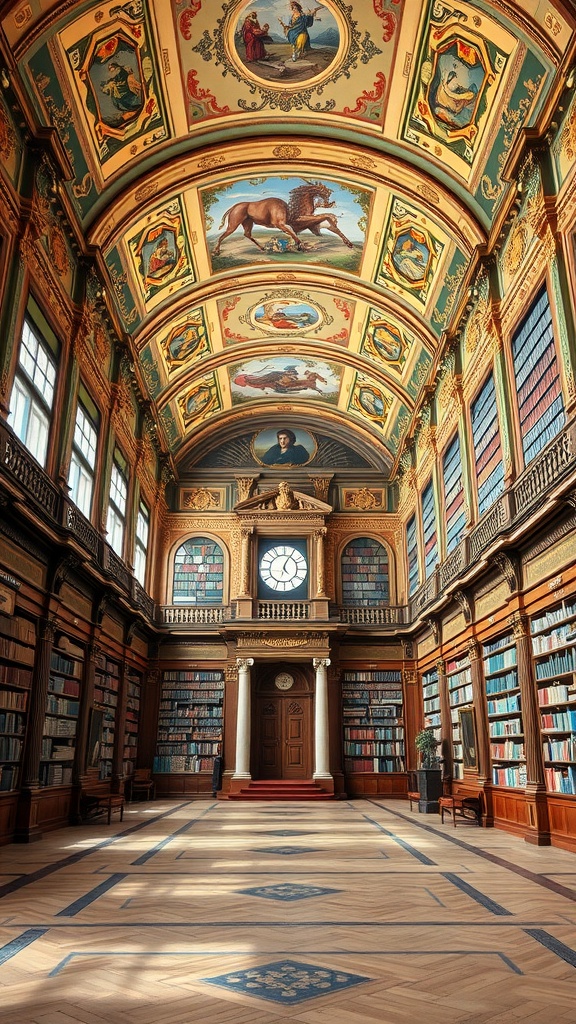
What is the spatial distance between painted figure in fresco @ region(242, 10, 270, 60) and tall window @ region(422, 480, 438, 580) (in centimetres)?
875

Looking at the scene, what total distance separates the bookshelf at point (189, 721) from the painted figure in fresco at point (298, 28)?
43.1 feet

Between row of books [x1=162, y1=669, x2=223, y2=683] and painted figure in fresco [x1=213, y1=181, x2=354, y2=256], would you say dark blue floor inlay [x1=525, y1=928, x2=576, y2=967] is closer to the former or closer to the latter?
painted figure in fresco [x1=213, y1=181, x2=354, y2=256]

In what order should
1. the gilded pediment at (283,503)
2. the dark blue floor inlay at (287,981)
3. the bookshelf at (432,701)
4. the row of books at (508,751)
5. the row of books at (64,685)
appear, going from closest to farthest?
→ the dark blue floor inlay at (287,981), the row of books at (508,751), the row of books at (64,685), the bookshelf at (432,701), the gilded pediment at (283,503)

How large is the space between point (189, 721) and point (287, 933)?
46.4ft

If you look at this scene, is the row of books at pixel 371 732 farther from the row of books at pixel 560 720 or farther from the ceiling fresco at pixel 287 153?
the row of books at pixel 560 720

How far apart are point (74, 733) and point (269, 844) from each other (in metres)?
4.05

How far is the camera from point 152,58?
407 inches

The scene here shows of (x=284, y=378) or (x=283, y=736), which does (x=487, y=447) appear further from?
(x=283, y=736)

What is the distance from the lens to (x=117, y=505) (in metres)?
15.4

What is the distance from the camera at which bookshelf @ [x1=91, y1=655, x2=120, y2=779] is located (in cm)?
1337

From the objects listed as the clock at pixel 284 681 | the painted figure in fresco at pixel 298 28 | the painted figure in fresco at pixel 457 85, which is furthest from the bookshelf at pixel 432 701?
the painted figure in fresco at pixel 298 28

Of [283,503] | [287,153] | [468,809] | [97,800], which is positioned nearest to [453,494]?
[468,809]

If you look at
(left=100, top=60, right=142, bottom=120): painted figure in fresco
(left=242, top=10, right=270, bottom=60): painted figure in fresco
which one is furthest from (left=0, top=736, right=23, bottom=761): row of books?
(left=242, top=10, right=270, bottom=60): painted figure in fresco

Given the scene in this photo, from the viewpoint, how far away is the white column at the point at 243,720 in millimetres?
17453
